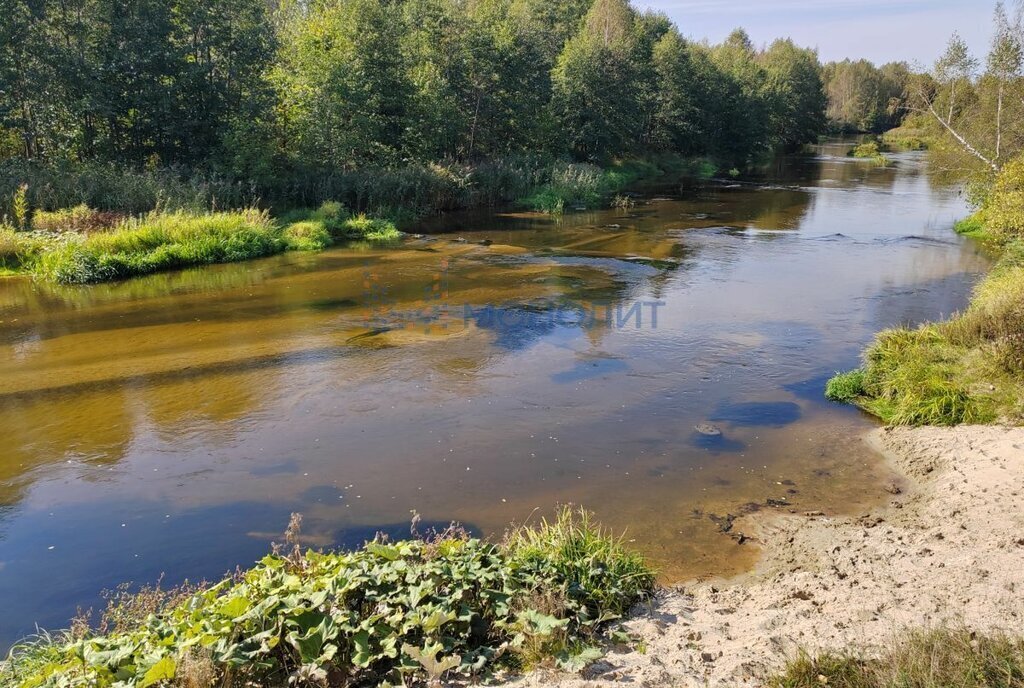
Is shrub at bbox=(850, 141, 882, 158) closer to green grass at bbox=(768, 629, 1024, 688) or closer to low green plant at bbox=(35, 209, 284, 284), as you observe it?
low green plant at bbox=(35, 209, 284, 284)

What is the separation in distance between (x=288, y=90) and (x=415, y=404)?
22218 millimetres

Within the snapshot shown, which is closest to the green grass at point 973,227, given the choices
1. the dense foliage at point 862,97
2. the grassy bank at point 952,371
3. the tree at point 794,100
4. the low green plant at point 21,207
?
the grassy bank at point 952,371

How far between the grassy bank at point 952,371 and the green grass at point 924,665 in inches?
214

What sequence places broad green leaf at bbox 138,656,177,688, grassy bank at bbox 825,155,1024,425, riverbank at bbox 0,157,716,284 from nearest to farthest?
broad green leaf at bbox 138,656,177,688
grassy bank at bbox 825,155,1024,425
riverbank at bbox 0,157,716,284

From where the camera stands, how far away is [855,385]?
1038 cm

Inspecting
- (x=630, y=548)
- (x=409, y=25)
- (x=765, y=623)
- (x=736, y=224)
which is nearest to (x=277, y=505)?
(x=630, y=548)

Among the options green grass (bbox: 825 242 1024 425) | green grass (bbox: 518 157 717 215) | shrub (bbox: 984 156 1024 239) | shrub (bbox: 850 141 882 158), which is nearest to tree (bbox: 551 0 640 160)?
green grass (bbox: 518 157 717 215)

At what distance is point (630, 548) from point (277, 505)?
3586 mm

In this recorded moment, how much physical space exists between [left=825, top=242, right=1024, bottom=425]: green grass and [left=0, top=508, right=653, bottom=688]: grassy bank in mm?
5913

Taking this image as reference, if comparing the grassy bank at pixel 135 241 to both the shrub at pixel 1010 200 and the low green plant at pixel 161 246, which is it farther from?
the shrub at pixel 1010 200

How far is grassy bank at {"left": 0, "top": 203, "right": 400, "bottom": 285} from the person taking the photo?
17.7m

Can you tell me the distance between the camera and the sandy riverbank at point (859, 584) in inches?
175

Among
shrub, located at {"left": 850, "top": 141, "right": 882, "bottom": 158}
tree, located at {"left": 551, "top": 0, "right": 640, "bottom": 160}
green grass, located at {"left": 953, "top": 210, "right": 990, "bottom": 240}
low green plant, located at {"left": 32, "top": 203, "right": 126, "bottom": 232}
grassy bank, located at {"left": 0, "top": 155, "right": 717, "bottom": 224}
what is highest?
tree, located at {"left": 551, "top": 0, "right": 640, "bottom": 160}

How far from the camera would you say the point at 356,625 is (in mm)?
4328
